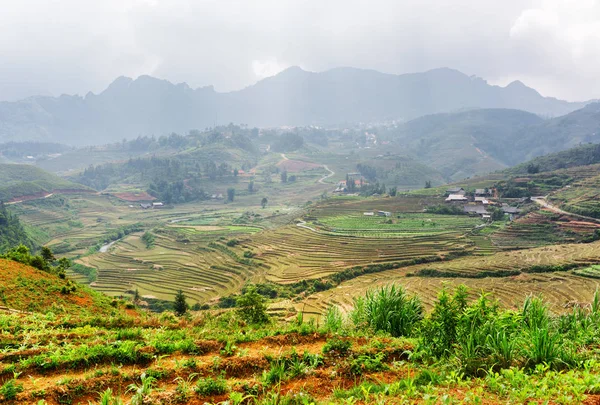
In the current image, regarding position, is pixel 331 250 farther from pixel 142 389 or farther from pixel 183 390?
pixel 142 389

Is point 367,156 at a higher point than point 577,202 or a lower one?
higher

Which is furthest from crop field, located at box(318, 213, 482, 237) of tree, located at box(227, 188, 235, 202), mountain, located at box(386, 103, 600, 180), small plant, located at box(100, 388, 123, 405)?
mountain, located at box(386, 103, 600, 180)

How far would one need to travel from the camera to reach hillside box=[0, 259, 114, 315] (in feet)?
37.5

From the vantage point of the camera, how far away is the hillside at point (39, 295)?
11.4 meters

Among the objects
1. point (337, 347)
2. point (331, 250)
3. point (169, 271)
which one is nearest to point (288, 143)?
point (331, 250)

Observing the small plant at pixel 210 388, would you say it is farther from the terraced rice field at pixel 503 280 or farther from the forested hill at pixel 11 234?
the forested hill at pixel 11 234

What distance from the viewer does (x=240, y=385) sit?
4578 millimetres

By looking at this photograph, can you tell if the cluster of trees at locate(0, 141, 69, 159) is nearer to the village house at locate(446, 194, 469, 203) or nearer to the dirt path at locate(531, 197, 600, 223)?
the village house at locate(446, 194, 469, 203)

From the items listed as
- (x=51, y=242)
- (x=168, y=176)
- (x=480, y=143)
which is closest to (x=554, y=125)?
(x=480, y=143)

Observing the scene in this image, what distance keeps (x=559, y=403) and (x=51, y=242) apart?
2914 inches

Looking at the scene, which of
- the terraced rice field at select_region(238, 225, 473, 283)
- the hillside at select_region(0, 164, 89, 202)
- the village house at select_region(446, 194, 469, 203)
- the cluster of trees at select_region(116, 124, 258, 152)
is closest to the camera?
the terraced rice field at select_region(238, 225, 473, 283)

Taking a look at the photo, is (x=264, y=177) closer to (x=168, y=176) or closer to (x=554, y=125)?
(x=168, y=176)

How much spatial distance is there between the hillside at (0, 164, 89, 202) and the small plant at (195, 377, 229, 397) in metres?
97.3

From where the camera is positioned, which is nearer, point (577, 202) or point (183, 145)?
point (577, 202)
